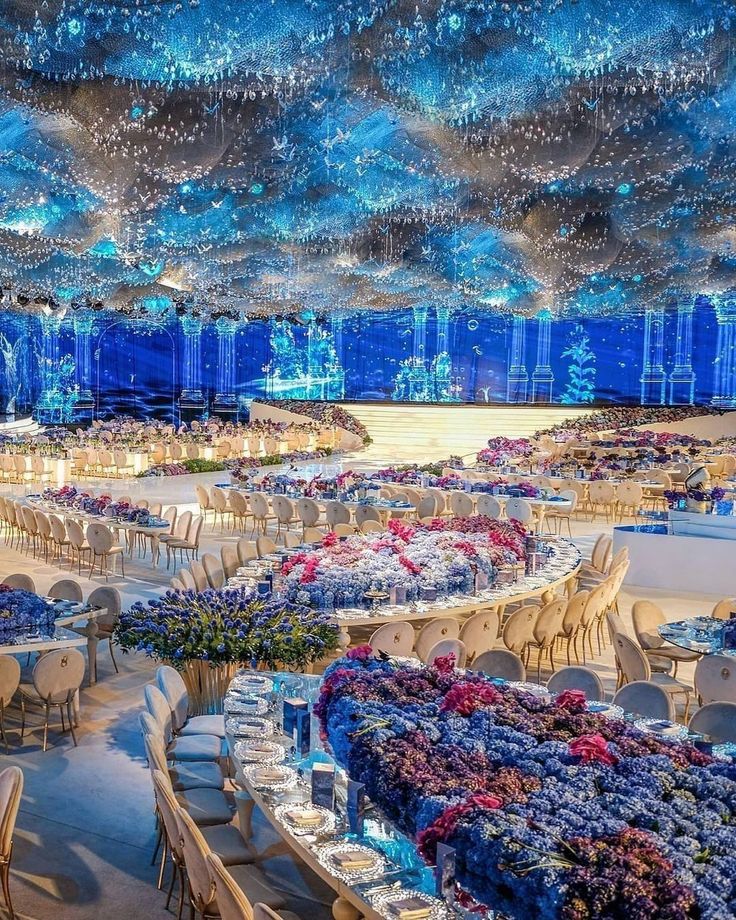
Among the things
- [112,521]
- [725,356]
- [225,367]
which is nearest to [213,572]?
[112,521]

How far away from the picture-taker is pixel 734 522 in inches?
441

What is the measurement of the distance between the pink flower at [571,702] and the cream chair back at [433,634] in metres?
2.08

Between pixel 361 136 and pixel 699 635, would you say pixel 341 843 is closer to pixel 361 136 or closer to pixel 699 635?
pixel 699 635

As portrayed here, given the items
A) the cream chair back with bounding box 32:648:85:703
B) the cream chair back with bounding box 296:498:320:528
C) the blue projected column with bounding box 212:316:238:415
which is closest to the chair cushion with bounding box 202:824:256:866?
the cream chair back with bounding box 32:648:85:703

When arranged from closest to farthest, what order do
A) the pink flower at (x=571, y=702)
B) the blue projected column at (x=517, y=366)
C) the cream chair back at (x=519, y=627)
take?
the pink flower at (x=571, y=702)
the cream chair back at (x=519, y=627)
the blue projected column at (x=517, y=366)

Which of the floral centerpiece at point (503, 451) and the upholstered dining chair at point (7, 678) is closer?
the upholstered dining chair at point (7, 678)

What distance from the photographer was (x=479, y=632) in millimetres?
6707

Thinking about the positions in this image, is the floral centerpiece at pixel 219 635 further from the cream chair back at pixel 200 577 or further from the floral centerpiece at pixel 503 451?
the floral centerpiece at pixel 503 451

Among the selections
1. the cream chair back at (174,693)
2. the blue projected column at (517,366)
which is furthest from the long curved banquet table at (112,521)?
the blue projected column at (517,366)

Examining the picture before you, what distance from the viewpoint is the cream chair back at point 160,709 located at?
188 inches

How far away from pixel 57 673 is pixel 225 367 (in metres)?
33.5

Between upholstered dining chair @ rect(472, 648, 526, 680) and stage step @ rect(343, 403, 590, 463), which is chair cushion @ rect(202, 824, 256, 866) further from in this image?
stage step @ rect(343, 403, 590, 463)

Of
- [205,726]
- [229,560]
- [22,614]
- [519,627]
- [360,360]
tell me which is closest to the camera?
[205,726]

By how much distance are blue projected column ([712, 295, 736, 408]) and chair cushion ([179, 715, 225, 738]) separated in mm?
30141
